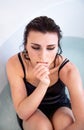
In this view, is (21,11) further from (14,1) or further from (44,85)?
(44,85)

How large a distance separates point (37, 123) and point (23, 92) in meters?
0.15

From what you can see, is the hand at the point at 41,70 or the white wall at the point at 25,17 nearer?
the hand at the point at 41,70

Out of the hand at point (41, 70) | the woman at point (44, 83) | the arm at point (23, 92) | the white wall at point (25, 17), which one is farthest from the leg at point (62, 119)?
the white wall at point (25, 17)

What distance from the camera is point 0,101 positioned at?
141 centimetres

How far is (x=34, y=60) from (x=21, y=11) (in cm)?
61

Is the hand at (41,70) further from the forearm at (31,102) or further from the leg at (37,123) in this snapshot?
the leg at (37,123)

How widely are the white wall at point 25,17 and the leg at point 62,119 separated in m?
0.42

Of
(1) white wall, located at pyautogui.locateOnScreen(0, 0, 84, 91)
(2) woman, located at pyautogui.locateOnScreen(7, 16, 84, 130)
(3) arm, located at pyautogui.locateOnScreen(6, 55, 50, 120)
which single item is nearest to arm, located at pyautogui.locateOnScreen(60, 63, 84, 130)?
(2) woman, located at pyautogui.locateOnScreen(7, 16, 84, 130)

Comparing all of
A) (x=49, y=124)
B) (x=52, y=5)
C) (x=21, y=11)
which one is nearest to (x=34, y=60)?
(x=49, y=124)

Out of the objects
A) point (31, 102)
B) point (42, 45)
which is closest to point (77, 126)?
point (31, 102)

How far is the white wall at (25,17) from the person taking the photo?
1396 mm

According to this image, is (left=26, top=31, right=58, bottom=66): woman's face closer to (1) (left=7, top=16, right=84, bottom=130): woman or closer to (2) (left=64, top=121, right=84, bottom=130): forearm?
(1) (left=7, top=16, right=84, bottom=130): woman

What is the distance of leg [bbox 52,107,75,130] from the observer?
3.46 ft

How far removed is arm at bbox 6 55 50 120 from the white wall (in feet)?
0.82
